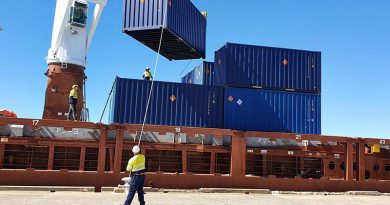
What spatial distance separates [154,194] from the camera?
43.7 feet

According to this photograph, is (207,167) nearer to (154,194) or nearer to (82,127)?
(154,194)

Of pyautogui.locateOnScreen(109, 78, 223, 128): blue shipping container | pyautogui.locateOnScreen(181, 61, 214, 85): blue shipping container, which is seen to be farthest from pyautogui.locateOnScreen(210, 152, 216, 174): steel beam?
pyautogui.locateOnScreen(181, 61, 214, 85): blue shipping container

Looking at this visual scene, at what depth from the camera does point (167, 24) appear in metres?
17.2

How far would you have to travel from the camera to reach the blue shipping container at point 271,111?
1744 centimetres

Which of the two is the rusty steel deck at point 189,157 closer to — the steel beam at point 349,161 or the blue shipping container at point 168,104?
the steel beam at point 349,161

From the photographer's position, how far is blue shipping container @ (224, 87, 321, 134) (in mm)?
17438

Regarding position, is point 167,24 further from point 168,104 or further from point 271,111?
point 271,111

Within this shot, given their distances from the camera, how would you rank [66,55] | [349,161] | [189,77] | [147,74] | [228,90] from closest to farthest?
1. [349,161]
2. [228,90]
3. [147,74]
4. [66,55]
5. [189,77]

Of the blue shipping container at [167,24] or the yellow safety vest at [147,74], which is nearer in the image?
the blue shipping container at [167,24]

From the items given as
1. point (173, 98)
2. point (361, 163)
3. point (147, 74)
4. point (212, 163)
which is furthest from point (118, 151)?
point (361, 163)

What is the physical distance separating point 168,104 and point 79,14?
23.4ft

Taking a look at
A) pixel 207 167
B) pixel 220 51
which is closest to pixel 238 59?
pixel 220 51

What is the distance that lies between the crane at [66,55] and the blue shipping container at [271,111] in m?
7.98

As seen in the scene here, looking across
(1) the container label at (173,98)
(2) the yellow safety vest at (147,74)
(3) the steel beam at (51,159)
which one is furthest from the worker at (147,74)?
(3) the steel beam at (51,159)
